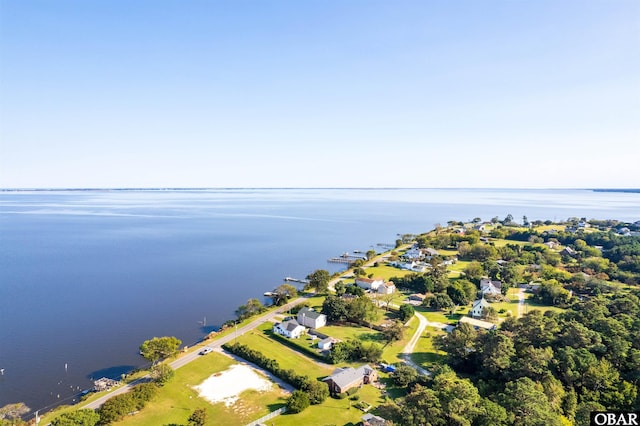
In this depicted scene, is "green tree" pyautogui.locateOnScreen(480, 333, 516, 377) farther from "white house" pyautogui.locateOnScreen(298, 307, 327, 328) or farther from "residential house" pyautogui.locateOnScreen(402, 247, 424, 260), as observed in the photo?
"residential house" pyautogui.locateOnScreen(402, 247, 424, 260)

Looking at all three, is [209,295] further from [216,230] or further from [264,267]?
[216,230]

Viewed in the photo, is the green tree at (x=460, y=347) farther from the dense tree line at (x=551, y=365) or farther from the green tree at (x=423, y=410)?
the green tree at (x=423, y=410)

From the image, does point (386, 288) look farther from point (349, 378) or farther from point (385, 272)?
point (349, 378)

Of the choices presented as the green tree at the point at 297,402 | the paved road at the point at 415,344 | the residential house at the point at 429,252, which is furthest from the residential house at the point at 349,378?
the residential house at the point at 429,252

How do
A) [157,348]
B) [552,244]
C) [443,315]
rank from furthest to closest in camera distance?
[552,244], [443,315], [157,348]

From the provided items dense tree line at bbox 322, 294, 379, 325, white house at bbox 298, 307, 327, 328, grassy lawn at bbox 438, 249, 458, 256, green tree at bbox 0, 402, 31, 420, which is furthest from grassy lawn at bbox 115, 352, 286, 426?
grassy lawn at bbox 438, 249, 458, 256

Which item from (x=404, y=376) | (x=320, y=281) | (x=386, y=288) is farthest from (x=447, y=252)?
(x=404, y=376)
